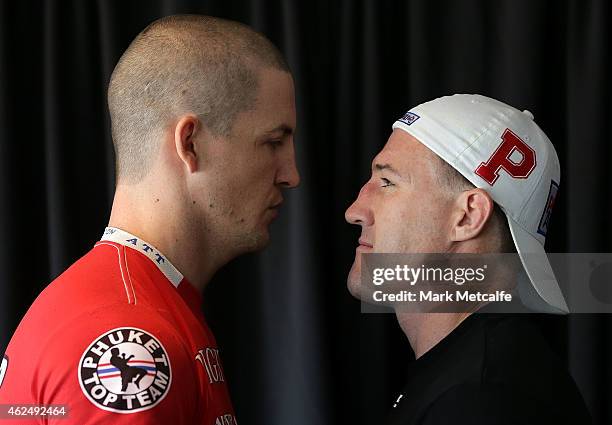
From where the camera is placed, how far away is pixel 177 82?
131 cm

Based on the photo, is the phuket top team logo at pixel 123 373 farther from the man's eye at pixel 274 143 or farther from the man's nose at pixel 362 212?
the man's nose at pixel 362 212

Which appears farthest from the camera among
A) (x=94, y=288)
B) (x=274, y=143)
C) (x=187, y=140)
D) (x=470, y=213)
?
(x=470, y=213)

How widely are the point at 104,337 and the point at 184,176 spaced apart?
33cm

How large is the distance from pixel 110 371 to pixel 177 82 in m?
0.48

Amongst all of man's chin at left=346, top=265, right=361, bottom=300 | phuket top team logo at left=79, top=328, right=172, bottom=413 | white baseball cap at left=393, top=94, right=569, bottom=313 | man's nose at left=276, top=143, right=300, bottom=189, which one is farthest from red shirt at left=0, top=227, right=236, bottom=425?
white baseball cap at left=393, top=94, right=569, bottom=313

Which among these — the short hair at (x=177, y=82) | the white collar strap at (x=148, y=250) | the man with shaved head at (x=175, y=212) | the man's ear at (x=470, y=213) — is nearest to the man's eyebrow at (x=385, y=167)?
the man's ear at (x=470, y=213)

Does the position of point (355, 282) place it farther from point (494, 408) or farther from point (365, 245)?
point (494, 408)

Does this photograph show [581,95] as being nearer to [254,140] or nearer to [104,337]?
[254,140]

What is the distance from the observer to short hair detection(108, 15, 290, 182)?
131cm

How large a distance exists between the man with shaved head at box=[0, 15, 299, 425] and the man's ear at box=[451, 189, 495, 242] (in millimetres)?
331

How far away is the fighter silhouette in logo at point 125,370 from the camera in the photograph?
3.47ft

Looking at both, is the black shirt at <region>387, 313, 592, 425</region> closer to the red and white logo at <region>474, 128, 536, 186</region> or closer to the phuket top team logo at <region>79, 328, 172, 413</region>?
the red and white logo at <region>474, 128, 536, 186</region>

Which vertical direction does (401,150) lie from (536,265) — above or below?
above

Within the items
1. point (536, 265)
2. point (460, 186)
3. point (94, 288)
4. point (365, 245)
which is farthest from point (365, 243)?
point (94, 288)
